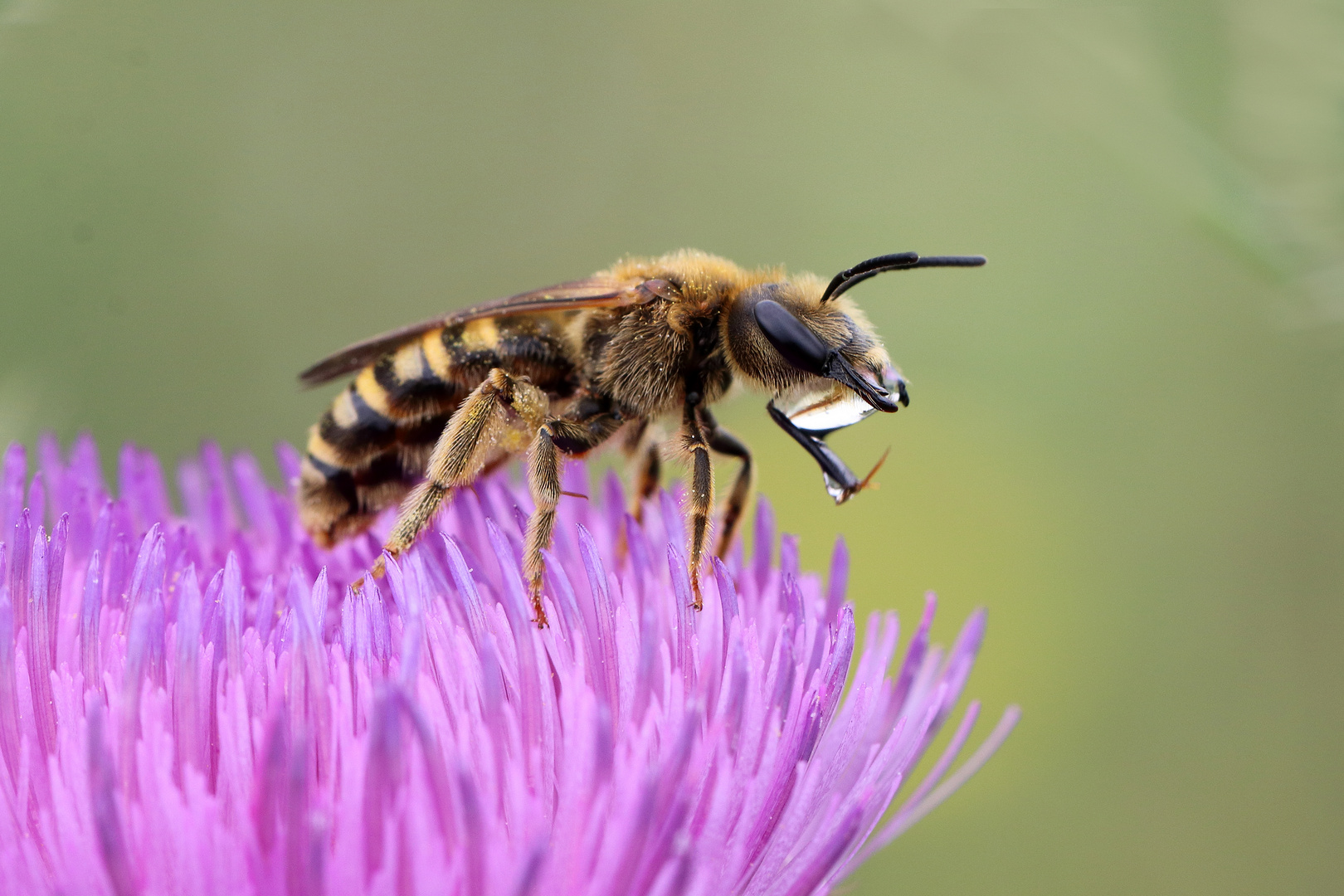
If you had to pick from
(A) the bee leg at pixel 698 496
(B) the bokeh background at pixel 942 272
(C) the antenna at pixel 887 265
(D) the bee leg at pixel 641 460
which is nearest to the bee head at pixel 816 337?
(C) the antenna at pixel 887 265

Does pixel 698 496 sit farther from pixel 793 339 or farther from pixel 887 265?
pixel 887 265

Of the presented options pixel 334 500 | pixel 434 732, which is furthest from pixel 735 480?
pixel 434 732

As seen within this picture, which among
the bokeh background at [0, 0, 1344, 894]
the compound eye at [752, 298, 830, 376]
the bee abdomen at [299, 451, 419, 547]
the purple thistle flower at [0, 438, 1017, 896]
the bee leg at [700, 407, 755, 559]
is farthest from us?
the bokeh background at [0, 0, 1344, 894]

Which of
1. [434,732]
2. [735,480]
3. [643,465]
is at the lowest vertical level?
[434,732]

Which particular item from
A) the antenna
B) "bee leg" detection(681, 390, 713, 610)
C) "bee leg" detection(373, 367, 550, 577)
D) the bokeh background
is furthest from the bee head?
the bokeh background

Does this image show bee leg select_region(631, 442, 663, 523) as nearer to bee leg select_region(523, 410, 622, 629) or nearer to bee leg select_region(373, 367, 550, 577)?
bee leg select_region(523, 410, 622, 629)

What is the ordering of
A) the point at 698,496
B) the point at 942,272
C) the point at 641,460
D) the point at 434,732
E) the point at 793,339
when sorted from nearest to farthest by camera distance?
the point at 434,732
the point at 698,496
the point at 793,339
the point at 641,460
the point at 942,272

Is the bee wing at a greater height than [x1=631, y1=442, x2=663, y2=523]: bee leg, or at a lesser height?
greater
